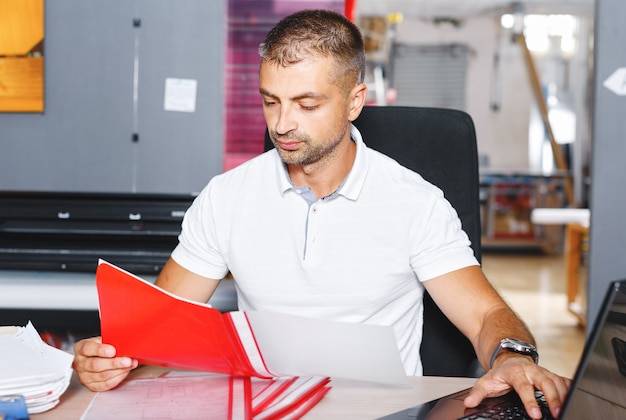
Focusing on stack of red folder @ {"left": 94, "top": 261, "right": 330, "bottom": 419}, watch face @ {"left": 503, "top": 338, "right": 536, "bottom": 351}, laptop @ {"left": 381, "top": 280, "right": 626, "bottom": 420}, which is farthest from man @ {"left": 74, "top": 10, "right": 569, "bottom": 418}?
laptop @ {"left": 381, "top": 280, "right": 626, "bottom": 420}

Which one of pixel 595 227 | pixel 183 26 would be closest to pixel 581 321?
pixel 595 227

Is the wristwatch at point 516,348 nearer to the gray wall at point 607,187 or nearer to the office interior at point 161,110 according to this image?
the office interior at point 161,110

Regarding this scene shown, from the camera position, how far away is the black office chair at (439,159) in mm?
1487

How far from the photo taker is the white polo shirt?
1.34m

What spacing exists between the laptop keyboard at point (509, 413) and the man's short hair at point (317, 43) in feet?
2.13

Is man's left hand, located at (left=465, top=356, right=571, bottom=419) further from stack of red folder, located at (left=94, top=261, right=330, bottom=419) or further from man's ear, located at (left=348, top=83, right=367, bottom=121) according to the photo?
man's ear, located at (left=348, top=83, right=367, bottom=121)

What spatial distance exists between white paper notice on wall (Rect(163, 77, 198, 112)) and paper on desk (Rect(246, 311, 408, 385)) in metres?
1.47

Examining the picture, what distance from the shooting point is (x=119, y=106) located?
92.1 inches

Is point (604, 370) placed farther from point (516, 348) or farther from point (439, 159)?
point (439, 159)

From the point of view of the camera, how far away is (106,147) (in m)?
2.35

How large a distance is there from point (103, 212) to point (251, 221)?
2.76 feet

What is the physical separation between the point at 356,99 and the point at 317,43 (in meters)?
0.15

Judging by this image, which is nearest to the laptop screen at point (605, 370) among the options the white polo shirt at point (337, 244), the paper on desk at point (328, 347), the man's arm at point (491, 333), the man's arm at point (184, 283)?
the man's arm at point (491, 333)

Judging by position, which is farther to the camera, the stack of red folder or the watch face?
the watch face
